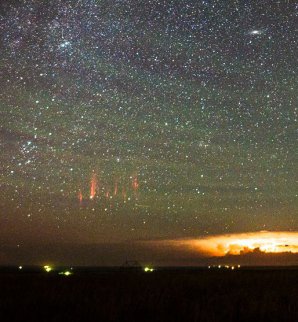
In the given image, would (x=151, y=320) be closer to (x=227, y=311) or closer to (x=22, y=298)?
(x=227, y=311)

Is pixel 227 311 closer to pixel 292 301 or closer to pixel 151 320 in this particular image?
pixel 151 320

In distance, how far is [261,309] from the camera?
17.5 metres

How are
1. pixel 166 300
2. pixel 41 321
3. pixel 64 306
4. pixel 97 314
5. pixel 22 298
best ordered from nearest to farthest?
pixel 41 321
pixel 97 314
pixel 64 306
pixel 166 300
pixel 22 298

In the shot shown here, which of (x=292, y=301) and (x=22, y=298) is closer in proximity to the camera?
(x=292, y=301)

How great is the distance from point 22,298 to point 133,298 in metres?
5.37

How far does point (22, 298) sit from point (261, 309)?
37.5 feet

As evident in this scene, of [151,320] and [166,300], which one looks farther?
[166,300]

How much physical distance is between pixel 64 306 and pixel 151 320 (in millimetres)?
4779

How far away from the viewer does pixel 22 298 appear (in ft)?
73.7

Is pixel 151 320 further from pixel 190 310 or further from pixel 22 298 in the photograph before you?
pixel 22 298

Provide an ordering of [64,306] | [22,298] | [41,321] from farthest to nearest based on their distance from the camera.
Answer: [22,298], [64,306], [41,321]

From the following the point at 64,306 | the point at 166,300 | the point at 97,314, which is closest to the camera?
the point at 97,314

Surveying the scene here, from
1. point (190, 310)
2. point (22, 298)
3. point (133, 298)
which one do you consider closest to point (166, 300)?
point (133, 298)

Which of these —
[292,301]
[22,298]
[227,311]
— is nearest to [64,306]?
[22,298]
